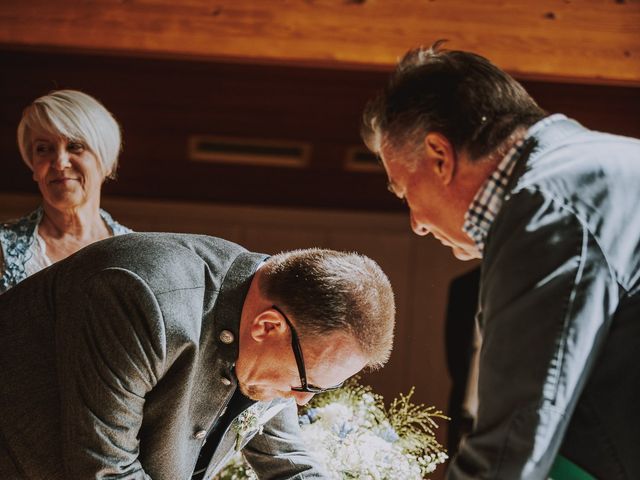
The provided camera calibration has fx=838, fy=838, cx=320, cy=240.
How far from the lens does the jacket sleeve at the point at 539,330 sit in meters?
1.09

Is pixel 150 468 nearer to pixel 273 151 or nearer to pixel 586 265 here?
pixel 586 265

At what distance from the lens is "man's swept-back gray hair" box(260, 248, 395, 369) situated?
157cm

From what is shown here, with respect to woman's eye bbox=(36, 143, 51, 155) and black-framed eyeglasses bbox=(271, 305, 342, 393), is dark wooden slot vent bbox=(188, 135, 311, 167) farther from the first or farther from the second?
black-framed eyeglasses bbox=(271, 305, 342, 393)

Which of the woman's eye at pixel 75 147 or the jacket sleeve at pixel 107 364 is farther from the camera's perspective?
the woman's eye at pixel 75 147

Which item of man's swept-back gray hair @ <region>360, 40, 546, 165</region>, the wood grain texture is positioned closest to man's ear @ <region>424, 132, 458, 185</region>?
man's swept-back gray hair @ <region>360, 40, 546, 165</region>

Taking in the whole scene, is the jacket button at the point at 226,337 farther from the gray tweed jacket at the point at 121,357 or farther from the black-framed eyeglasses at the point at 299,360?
the black-framed eyeglasses at the point at 299,360

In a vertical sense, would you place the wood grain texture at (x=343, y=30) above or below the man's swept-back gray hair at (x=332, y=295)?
above

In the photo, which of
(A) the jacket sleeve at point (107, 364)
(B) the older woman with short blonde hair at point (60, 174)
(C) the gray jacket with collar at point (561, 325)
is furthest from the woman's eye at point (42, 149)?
(C) the gray jacket with collar at point (561, 325)

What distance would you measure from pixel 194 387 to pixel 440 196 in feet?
2.15

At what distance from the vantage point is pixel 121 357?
1.50 meters

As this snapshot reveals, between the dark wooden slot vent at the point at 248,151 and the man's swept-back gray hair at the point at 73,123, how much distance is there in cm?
174

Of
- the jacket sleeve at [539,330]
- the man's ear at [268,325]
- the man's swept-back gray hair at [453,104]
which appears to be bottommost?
the man's ear at [268,325]

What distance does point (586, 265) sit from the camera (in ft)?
3.61

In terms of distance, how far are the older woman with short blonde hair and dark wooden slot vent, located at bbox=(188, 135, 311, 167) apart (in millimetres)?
1761
